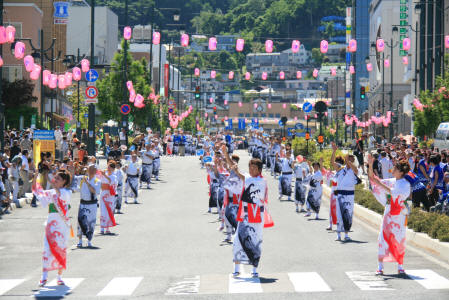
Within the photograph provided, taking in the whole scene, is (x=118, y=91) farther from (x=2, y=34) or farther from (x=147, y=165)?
(x=2, y=34)

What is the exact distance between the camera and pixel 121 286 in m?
12.7

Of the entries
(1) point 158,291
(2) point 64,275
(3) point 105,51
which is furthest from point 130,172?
(3) point 105,51

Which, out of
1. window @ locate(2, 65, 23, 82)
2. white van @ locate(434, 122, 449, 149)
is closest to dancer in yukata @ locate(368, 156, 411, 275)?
white van @ locate(434, 122, 449, 149)

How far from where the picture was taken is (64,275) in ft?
46.2

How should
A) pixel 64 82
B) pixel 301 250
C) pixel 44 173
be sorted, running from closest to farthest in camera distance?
pixel 301 250
pixel 44 173
pixel 64 82

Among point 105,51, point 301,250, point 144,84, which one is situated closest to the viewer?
point 301,250

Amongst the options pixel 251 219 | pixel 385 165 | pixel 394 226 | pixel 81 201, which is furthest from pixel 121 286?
pixel 385 165

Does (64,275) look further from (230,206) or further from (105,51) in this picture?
(105,51)

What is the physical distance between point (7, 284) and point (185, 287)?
8.87 ft

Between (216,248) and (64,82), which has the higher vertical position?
(64,82)

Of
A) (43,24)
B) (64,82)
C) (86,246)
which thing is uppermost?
(43,24)

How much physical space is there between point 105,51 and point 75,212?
280ft

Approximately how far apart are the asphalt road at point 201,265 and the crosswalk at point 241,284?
0.05 ft

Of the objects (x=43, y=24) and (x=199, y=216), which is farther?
(x=43, y=24)
